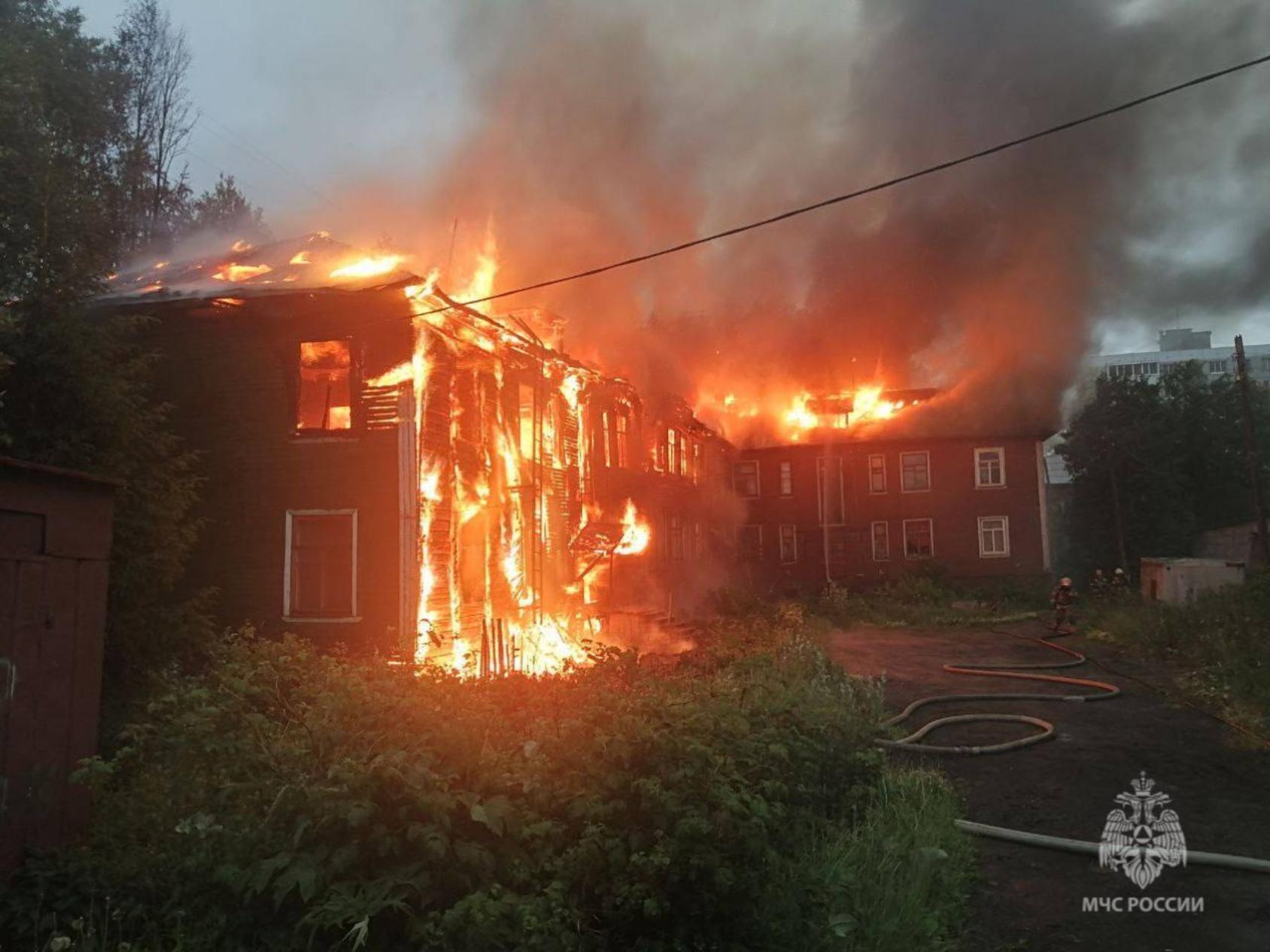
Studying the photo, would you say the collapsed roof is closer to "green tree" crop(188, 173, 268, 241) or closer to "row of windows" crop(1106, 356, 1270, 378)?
"green tree" crop(188, 173, 268, 241)

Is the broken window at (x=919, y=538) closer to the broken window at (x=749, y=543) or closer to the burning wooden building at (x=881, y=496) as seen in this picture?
the burning wooden building at (x=881, y=496)

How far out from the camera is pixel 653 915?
4066mm

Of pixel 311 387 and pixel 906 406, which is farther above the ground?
pixel 906 406

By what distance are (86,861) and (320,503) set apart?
8694 millimetres

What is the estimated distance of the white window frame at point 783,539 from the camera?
37.0 m

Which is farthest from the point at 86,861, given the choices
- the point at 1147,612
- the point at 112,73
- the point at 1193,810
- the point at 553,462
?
the point at 112,73

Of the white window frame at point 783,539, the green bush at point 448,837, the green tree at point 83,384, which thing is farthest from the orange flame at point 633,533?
the green bush at point 448,837

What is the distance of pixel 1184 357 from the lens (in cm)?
9106

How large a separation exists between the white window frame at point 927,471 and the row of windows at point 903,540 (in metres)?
1.21

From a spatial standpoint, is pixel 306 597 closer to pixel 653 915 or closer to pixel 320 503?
pixel 320 503

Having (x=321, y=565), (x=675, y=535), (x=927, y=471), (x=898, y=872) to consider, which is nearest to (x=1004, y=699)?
(x=898, y=872)

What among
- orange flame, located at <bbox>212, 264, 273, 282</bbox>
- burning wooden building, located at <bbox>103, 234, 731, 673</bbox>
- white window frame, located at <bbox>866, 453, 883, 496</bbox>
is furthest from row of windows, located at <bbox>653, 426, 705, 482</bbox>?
orange flame, located at <bbox>212, 264, 273, 282</bbox>

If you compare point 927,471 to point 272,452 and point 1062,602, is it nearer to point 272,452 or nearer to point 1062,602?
point 1062,602

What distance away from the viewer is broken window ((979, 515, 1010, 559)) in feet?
111
